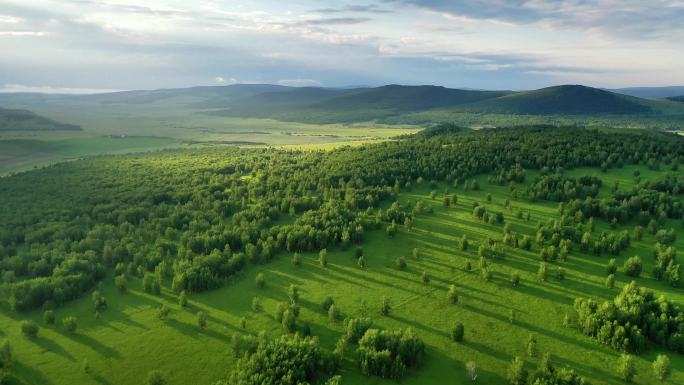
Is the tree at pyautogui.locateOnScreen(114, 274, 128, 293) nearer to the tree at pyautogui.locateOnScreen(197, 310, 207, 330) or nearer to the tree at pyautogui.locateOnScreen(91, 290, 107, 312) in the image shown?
the tree at pyautogui.locateOnScreen(91, 290, 107, 312)

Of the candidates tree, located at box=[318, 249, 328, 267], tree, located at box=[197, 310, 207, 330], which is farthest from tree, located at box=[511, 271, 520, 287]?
tree, located at box=[197, 310, 207, 330]

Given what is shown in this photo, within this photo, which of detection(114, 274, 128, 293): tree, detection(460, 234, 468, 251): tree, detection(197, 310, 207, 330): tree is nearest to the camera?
detection(197, 310, 207, 330): tree

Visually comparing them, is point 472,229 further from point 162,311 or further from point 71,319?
point 71,319

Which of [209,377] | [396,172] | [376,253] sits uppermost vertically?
[396,172]

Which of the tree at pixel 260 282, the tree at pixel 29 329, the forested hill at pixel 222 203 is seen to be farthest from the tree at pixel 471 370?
the tree at pixel 29 329

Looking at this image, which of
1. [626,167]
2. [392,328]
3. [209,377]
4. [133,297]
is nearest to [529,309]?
[392,328]

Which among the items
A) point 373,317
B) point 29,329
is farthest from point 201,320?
point 373,317

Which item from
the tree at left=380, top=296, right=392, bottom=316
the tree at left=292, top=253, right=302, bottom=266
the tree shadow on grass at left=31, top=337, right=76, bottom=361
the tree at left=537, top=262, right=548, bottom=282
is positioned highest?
the tree at left=537, top=262, right=548, bottom=282
